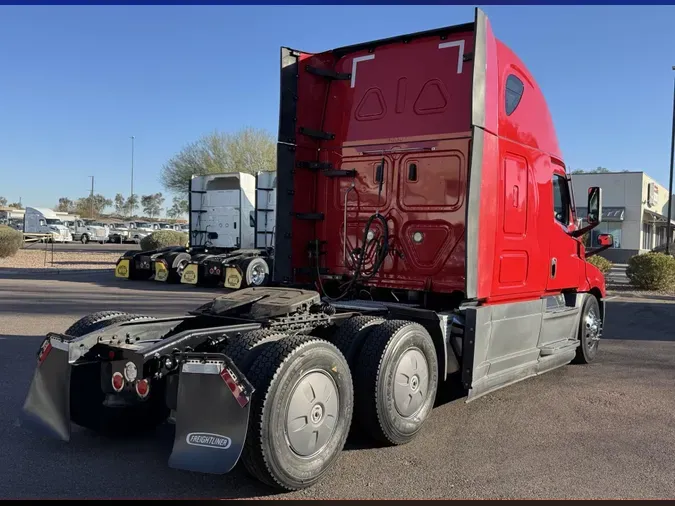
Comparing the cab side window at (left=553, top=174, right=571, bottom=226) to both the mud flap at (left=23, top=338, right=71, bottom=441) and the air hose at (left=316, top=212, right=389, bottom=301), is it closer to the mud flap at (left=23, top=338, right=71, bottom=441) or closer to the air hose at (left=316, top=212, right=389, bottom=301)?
the air hose at (left=316, top=212, right=389, bottom=301)

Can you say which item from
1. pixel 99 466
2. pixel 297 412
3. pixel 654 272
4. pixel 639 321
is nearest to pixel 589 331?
pixel 639 321

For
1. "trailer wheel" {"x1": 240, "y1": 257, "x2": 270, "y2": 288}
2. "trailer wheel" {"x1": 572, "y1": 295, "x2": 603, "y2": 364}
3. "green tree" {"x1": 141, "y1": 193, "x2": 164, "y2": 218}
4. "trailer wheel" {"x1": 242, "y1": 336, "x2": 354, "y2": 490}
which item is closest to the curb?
"trailer wheel" {"x1": 240, "y1": 257, "x2": 270, "y2": 288}

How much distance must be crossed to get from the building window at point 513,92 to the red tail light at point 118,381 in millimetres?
4293

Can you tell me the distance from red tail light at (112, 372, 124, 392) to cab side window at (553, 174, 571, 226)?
5.08 m

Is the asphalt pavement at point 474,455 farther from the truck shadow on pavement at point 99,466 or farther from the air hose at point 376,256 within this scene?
the air hose at point 376,256

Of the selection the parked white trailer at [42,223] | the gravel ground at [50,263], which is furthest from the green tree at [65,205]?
the gravel ground at [50,263]

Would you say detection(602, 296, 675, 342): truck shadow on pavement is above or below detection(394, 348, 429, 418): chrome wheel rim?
below

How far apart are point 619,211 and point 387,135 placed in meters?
36.9

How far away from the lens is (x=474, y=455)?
463 cm

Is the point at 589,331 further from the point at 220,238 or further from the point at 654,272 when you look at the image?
the point at 220,238

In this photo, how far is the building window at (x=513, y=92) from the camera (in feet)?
19.7

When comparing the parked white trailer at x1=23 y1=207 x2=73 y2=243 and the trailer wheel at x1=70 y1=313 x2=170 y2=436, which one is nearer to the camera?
the trailer wheel at x1=70 y1=313 x2=170 y2=436

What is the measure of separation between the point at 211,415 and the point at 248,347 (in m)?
0.53

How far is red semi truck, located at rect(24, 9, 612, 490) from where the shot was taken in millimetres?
3921
